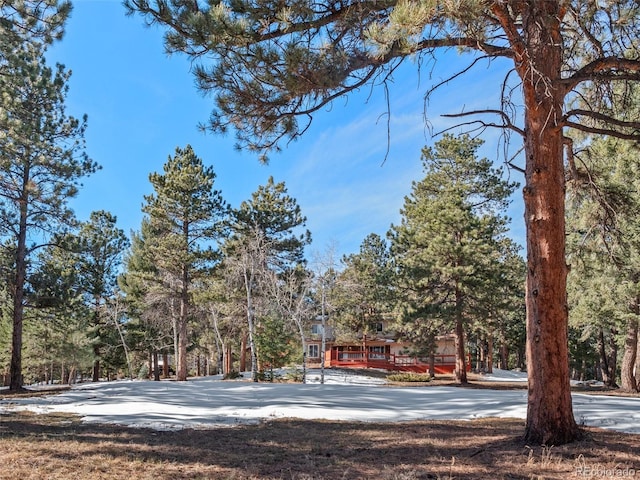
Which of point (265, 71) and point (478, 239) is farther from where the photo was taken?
point (478, 239)

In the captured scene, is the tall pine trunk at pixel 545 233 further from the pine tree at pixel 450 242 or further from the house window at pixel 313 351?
→ the house window at pixel 313 351

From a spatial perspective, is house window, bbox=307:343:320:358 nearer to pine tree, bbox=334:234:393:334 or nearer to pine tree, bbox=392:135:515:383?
pine tree, bbox=334:234:393:334

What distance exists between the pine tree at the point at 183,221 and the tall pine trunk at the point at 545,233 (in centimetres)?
1686

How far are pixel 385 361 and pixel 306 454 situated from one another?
28.0m

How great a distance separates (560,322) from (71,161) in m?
13.2

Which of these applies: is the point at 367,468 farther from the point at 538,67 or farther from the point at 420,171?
the point at 420,171

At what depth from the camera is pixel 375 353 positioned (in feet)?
107

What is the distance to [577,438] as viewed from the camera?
4.75 metres

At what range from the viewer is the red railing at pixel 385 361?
3011cm

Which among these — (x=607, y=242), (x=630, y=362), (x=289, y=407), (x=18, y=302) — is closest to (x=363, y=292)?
(x=630, y=362)

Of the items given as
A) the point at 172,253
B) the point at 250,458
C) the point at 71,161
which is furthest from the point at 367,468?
the point at 172,253

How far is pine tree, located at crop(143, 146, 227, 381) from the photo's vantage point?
66.1 ft

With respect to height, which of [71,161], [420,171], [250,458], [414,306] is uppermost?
[420,171]

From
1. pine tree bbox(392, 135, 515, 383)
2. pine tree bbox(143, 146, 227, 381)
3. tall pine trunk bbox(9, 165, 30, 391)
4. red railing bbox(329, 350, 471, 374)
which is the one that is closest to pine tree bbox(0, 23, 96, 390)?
tall pine trunk bbox(9, 165, 30, 391)
